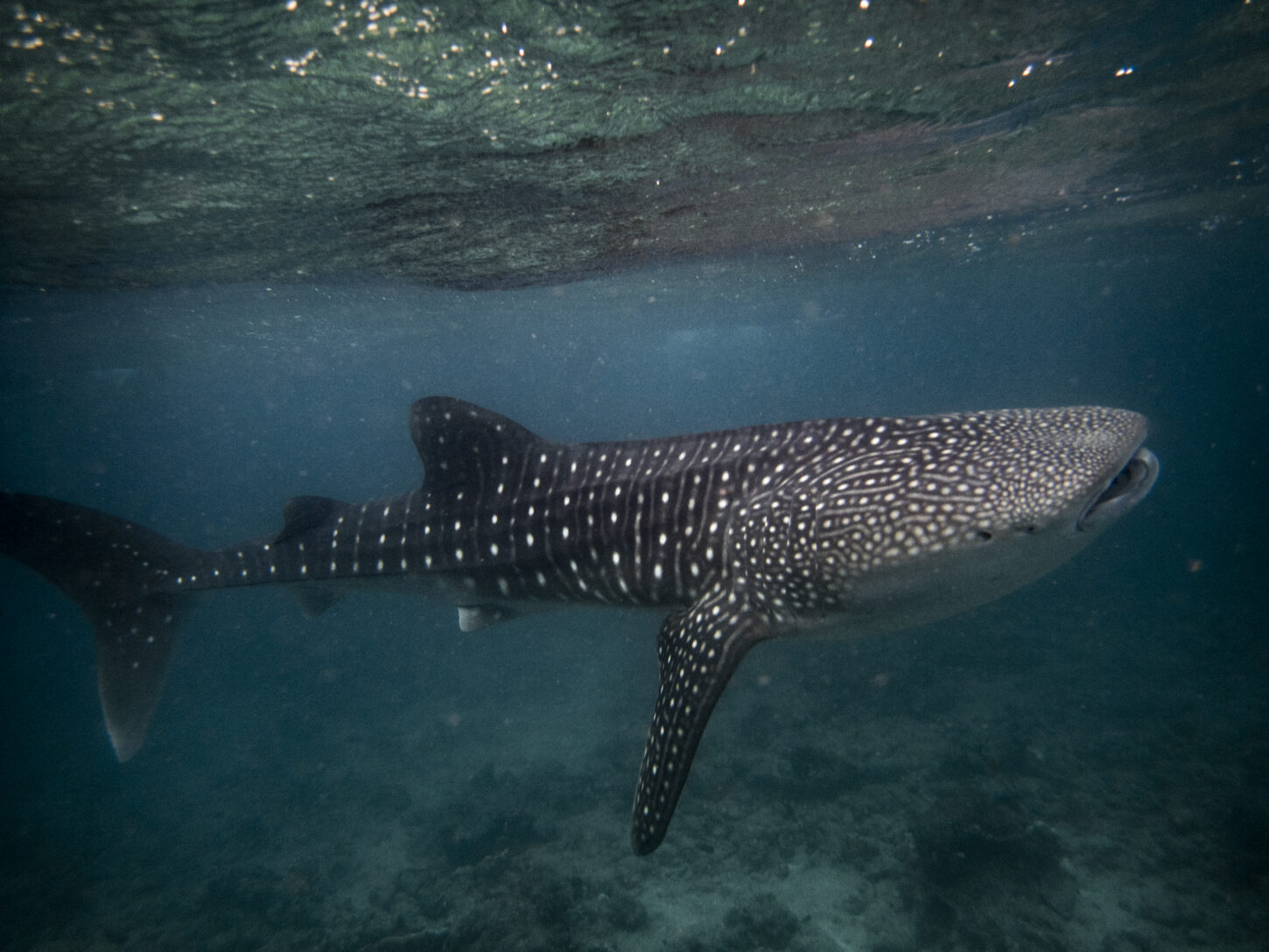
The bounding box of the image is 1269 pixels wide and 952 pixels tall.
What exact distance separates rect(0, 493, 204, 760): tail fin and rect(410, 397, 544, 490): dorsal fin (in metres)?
3.21

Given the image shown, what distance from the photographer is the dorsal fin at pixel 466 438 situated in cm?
570

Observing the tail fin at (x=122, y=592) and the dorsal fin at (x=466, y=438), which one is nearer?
the dorsal fin at (x=466, y=438)

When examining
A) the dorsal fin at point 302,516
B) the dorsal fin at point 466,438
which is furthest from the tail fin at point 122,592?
the dorsal fin at point 466,438

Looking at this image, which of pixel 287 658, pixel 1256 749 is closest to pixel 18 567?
pixel 287 658

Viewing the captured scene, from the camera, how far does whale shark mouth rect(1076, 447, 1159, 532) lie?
315 centimetres

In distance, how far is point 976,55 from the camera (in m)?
7.98

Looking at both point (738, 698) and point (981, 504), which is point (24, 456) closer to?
point (738, 698)

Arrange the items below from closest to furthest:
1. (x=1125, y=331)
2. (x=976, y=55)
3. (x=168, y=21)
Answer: (x=168, y=21), (x=976, y=55), (x=1125, y=331)

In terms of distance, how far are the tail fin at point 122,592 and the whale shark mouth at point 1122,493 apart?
8018mm

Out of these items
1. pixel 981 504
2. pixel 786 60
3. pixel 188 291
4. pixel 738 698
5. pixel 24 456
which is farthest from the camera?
pixel 24 456

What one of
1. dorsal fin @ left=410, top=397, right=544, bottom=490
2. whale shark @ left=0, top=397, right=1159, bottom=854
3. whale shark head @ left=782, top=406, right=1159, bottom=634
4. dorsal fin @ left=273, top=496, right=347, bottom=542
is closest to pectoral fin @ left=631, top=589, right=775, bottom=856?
whale shark @ left=0, top=397, right=1159, bottom=854

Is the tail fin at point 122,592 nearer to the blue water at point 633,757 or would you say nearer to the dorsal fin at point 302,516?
the dorsal fin at point 302,516

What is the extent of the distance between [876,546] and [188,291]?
2138 cm

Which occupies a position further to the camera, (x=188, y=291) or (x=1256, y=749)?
(x=188, y=291)
